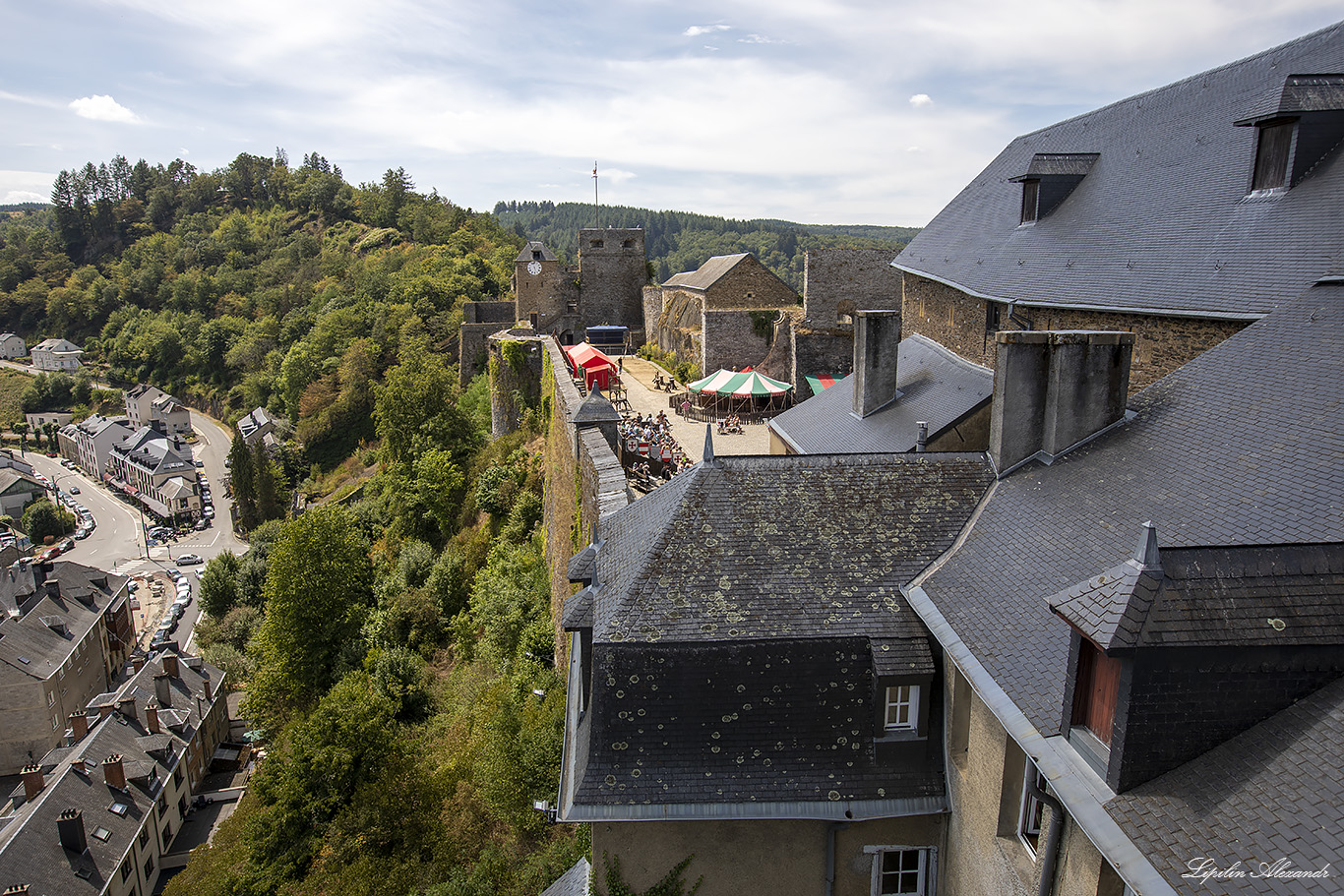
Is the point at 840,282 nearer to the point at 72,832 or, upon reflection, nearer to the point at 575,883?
the point at 575,883

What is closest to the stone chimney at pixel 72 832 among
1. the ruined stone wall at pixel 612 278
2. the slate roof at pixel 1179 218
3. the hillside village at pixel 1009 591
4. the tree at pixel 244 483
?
the hillside village at pixel 1009 591

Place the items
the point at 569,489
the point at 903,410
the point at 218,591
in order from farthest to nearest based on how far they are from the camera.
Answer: the point at 218,591 < the point at 569,489 < the point at 903,410

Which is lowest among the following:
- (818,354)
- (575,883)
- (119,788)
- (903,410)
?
(119,788)

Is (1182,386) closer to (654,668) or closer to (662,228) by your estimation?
(654,668)

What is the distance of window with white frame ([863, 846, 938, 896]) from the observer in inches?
277

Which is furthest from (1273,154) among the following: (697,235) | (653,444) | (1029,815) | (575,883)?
(697,235)

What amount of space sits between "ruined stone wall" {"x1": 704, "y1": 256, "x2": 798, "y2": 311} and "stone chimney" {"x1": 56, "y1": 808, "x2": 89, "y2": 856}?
28.5 m

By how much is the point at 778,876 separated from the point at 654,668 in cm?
219

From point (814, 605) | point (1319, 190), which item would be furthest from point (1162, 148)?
point (814, 605)

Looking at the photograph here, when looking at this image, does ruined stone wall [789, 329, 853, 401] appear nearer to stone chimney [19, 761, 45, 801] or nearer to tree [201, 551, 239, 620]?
stone chimney [19, 761, 45, 801]

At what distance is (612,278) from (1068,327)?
34.0 m

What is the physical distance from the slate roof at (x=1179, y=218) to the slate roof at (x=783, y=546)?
372 cm

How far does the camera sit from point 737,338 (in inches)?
1194

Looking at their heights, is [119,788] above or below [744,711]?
below
